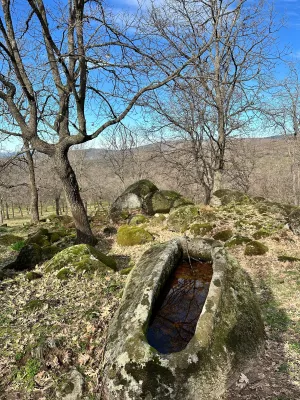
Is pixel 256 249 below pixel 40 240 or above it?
below

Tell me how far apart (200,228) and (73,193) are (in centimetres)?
429

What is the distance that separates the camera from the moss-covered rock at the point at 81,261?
6348 millimetres

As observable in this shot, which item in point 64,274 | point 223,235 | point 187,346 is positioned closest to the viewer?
point 187,346

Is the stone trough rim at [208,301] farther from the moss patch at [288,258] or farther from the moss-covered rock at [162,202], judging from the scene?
the moss-covered rock at [162,202]

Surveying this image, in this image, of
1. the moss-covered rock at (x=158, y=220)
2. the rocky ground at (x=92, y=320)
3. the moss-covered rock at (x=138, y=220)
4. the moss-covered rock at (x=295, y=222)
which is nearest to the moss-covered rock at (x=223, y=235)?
the rocky ground at (x=92, y=320)

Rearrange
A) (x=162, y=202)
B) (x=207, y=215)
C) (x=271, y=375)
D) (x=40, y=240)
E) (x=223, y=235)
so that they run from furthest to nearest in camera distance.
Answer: (x=162, y=202), (x=207, y=215), (x=40, y=240), (x=223, y=235), (x=271, y=375)

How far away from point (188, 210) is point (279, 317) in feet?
19.9

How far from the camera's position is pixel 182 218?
1006 centimetres

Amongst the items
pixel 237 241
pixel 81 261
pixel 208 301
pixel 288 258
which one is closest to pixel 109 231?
pixel 81 261

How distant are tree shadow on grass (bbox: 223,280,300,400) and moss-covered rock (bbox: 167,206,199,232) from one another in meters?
5.70

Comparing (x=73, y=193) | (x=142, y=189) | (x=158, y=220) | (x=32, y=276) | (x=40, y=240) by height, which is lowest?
(x=32, y=276)

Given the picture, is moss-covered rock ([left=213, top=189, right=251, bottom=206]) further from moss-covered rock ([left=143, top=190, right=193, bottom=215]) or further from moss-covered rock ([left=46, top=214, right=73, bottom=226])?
moss-covered rock ([left=46, top=214, right=73, bottom=226])

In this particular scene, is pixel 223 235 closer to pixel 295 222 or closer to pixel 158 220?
pixel 295 222

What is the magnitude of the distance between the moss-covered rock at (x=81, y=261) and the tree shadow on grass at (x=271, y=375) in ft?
12.4
